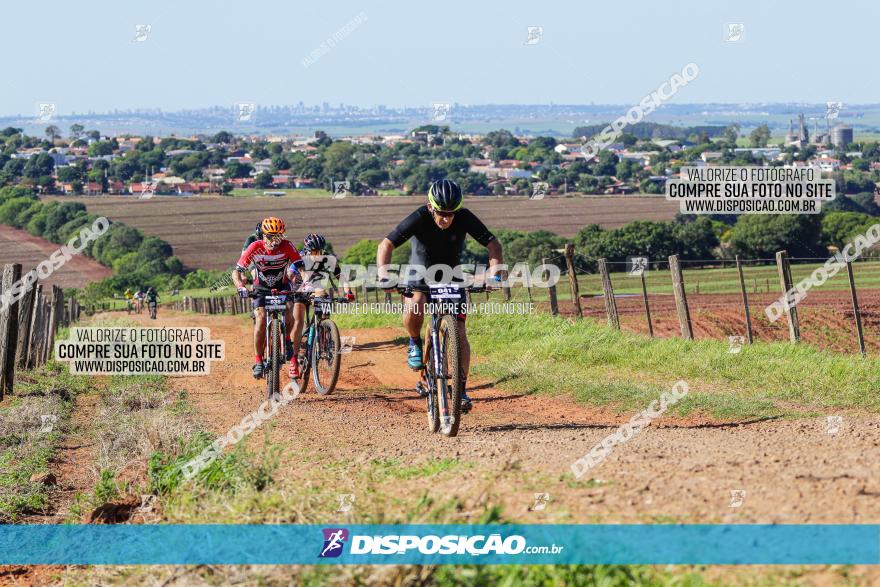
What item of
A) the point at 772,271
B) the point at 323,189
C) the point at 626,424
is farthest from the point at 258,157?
the point at 626,424

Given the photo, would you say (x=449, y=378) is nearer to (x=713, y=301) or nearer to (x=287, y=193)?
(x=713, y=301)

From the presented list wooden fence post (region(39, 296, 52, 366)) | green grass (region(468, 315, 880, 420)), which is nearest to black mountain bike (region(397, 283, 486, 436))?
green grass (region(468, 315, 880, 420))

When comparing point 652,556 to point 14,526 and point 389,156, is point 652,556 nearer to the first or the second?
point 14,526

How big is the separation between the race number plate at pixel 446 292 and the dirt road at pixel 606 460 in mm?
1167

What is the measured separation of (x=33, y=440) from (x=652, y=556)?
8208 millimetres

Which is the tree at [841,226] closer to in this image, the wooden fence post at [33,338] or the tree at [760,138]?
the wooden fence post at [33,338]

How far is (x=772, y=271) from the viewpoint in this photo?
43.3 m

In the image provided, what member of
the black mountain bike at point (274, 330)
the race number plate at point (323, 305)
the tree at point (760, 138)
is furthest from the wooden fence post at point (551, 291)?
the tree at point (760, 138)

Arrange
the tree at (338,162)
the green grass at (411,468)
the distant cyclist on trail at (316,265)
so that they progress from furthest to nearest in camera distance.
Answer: the tree at (338,162) → the distant cyclist on trail at (316,265) → the green grass at (411,468)

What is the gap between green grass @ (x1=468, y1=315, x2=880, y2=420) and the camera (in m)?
11.6

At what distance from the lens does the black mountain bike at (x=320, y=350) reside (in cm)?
1285

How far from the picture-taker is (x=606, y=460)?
277 inches

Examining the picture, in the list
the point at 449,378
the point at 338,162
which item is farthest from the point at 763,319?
the point at 338,162

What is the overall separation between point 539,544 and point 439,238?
4570 mm
